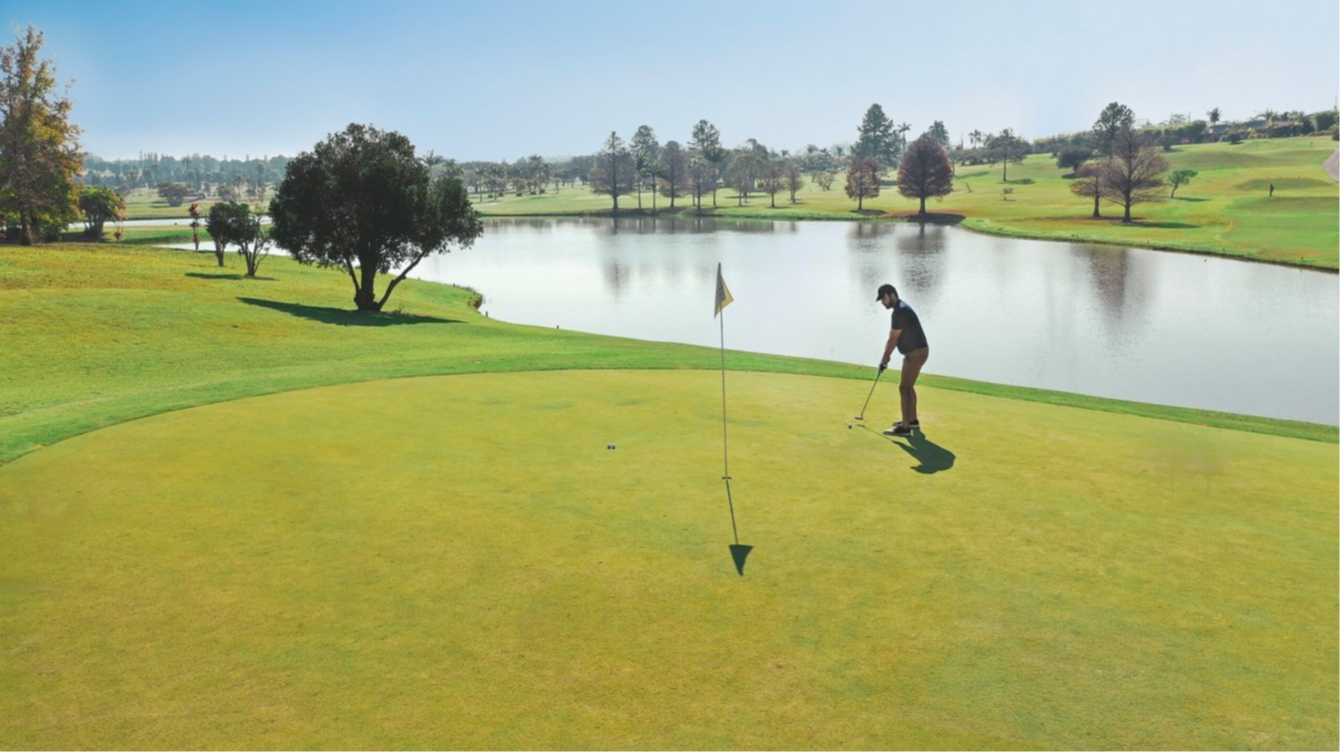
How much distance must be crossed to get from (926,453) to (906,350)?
255 cm

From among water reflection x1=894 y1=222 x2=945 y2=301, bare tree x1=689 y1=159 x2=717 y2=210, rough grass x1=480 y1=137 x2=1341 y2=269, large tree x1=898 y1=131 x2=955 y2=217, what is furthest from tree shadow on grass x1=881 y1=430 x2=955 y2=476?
bare tree x1=689 y1=159 x2=717 y2=210

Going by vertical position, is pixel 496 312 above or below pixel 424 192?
below

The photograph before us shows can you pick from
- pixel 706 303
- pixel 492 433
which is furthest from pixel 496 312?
pixel 492 433

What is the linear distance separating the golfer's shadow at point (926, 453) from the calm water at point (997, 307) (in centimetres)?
720

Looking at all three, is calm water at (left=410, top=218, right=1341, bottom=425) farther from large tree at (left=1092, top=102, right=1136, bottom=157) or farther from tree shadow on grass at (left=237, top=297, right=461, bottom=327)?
large tree at (left=1092, top=102, right=1136, bottom=157)

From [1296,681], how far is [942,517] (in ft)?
12.4

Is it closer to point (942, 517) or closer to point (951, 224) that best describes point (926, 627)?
point (942, 517)

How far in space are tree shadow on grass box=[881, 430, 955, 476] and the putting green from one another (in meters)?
0.11

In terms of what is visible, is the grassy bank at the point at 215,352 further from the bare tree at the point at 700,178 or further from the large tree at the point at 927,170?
the bare tree at the point at 700,178

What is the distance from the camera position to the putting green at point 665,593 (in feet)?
19.2

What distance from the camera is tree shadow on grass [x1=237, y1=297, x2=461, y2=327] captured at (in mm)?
34406

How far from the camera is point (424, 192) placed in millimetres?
40844

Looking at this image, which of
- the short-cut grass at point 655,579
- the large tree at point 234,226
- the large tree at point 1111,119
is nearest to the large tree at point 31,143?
the large tree at point 234,226

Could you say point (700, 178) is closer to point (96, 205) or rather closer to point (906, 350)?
point (96, 205)
